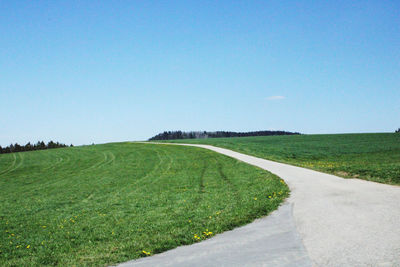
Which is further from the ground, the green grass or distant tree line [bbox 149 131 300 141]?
distant tree line [bbox 149 131 300 141]

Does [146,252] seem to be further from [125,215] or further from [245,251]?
[125,215]

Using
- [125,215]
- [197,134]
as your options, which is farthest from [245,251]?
[197,134]

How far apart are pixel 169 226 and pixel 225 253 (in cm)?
299

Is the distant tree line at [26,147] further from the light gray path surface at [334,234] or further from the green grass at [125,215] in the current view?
the light gray path surface at [334,234]

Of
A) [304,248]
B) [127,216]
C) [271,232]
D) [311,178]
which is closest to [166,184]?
[127,216]

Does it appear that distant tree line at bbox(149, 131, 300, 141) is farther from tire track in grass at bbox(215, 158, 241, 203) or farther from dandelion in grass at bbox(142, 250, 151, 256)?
dandelion in grass at bbox(142, 250, 151, 256)

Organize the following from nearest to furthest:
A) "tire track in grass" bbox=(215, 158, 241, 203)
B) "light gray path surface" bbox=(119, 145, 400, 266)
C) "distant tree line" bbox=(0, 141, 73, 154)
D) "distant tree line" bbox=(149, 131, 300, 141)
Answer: "light gray path surface" bbox=(119, 145, 400, 266) < "tire track in grass" bbox=(215, 158, 241, 203) < "distant tree line" bbox=(0, 141, 73, 154) < "distant tree line" bbox=(149, 131, 300, 141)

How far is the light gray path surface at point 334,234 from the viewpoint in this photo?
5578 mm

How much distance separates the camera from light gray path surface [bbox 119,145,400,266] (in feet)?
18.3

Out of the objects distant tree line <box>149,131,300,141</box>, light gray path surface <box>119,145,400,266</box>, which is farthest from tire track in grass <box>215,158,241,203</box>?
distant tree line <box>149,131,300,141</box>

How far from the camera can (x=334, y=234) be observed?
22.4 feet

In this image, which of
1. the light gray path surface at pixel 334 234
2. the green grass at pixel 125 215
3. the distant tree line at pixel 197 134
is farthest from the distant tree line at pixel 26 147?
the light gray path surface at pixel 334 234

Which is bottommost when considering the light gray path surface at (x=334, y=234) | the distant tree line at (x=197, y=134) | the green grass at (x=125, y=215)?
the green grass at (x=125, y=215)

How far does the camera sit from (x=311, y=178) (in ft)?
49.8
